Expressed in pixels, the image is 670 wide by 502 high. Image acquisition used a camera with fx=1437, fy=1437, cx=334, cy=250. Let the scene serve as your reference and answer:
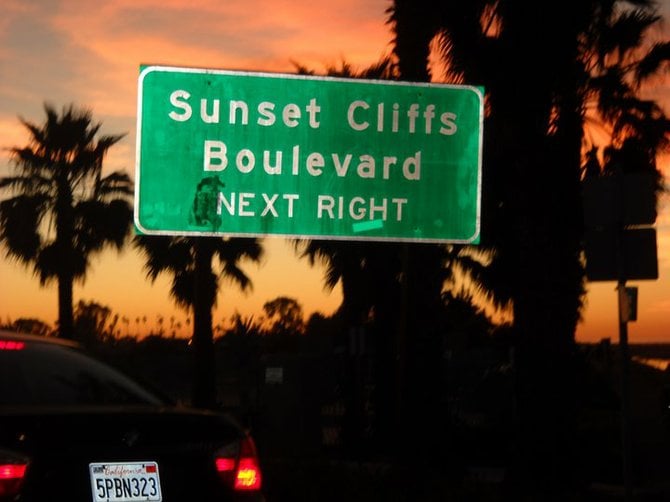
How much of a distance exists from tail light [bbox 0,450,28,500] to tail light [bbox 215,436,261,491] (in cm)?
96

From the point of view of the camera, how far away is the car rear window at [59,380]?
283 inches

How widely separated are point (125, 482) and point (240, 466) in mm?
600

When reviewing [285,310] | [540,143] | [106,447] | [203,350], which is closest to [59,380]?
[106,447]

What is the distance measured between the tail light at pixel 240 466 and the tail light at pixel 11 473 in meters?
0.96

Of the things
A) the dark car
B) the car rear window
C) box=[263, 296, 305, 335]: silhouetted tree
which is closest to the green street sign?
the car rear window

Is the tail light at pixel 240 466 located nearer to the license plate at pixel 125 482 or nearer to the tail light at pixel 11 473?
the license plate at pixel 125 482

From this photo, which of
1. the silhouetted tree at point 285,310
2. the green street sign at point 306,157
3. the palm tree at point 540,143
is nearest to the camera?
the green street sign at point 306,157

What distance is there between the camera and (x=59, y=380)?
743 cm

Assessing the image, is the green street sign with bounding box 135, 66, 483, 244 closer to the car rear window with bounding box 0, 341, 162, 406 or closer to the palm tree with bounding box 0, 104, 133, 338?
the car rear window with bounding box 0, 341, 162, 406

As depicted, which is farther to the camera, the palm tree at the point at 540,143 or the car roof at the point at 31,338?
the palm tree at the point at 540,143

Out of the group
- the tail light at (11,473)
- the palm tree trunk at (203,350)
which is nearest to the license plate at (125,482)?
the tail light at (11,473)

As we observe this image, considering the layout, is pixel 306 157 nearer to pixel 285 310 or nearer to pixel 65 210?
pixel 65 210

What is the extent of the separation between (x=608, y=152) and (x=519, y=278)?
6.27 meters

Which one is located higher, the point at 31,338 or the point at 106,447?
the point at 31,338
